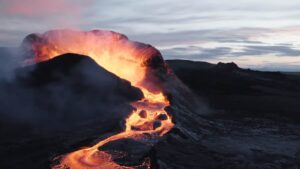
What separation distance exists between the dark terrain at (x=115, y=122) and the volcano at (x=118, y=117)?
0.04 meters

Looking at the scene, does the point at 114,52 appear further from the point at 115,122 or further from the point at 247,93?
the point at 247,93

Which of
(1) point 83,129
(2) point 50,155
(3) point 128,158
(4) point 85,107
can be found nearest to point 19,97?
(4) point 85,107

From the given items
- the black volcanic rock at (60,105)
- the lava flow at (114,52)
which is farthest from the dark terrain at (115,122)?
the lava flow at (114,52)

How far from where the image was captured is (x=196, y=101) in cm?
2728

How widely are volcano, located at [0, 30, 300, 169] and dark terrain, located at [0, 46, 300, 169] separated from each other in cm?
4

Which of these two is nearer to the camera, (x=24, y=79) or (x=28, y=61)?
(x=24, y=79)

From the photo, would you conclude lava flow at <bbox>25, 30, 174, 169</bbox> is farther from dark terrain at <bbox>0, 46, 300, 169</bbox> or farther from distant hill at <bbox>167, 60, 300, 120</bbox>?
distant hill at <bbox>167, 60, 300, 120</bbox>

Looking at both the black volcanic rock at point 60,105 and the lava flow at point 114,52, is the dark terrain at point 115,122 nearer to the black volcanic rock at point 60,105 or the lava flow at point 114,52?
the black volcanic rock at point 60,105

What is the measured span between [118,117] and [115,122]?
2.77 feet

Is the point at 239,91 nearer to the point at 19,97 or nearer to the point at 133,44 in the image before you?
the point at 133,44

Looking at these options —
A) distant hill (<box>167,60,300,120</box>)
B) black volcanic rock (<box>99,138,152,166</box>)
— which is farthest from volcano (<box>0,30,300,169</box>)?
distant hill (<box>167,60,300,120</box>)

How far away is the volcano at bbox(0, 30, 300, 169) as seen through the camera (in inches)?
630

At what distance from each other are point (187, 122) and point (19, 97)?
8.37 m

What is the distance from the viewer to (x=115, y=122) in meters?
19.7
